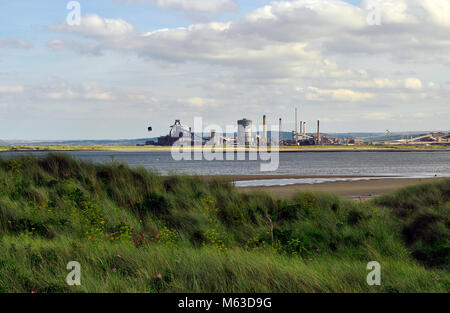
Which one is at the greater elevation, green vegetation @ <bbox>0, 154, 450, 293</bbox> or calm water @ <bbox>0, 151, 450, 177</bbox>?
green vegetation @ <bbox>0, 154, 450, 293</bbox>

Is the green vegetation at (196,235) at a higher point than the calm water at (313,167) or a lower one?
higher

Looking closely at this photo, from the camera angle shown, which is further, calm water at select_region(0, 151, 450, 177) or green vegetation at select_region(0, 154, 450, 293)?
calm water at select_region(0, 151, 450, 177)

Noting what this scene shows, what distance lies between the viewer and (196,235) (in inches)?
403

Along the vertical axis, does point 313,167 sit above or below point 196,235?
below

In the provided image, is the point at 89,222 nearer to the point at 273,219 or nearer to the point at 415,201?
the point at 273,219

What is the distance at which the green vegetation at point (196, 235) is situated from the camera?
621 cm

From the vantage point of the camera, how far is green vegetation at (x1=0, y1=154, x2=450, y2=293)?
244 inches

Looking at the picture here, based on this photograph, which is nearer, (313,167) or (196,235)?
(196,235)

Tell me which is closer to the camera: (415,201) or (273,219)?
(273,219)

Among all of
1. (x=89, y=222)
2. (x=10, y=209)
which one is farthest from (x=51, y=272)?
(x=10, y=209)

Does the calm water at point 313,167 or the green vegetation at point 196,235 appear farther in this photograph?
the calm water at point 313,167

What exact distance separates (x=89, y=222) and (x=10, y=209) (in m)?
2.38

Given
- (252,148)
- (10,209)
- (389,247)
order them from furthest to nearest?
1. (252,148)
2. (10,209)
3. (389,247)

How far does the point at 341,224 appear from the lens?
36.1 ft
